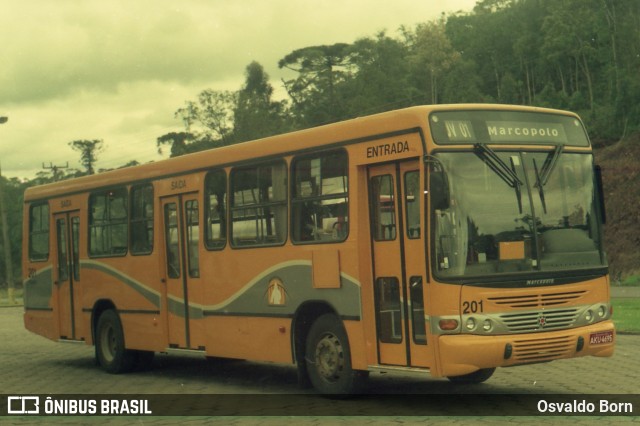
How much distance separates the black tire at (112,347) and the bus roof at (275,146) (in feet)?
7.51

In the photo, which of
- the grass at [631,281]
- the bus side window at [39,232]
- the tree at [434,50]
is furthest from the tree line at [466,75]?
the bus side window at [39,232]

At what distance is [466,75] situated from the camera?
335 ft

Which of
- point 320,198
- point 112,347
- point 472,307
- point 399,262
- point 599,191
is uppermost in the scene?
point 320,198

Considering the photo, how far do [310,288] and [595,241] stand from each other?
343 cm

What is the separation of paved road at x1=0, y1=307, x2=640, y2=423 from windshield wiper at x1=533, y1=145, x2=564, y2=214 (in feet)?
7.87

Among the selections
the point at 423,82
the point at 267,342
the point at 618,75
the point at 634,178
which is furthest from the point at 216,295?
the point at 423,82

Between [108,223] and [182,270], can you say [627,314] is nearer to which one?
[108,223]

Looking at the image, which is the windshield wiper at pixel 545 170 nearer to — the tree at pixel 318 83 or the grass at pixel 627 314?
the grass at pixel 627 314

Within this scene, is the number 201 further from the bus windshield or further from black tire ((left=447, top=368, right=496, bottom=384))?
black tire ((left=447, top=368, right=496, bottom=384))

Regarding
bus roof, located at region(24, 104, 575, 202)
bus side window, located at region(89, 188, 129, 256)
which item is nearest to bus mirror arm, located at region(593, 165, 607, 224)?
bus roof, located at region(24, 104, 575, 202)

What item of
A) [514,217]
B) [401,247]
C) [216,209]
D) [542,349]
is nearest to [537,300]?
[542,349]

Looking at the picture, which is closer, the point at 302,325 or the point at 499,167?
the point at 499,167

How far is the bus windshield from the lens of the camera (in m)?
11.6

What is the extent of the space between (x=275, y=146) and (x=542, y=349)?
4635 mm
